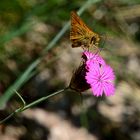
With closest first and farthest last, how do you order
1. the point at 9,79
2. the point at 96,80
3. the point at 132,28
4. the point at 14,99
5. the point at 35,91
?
the point at 96,80 → the point at 14,99 → the point at 9,79 → the point at 35,91 → the point at 132,28

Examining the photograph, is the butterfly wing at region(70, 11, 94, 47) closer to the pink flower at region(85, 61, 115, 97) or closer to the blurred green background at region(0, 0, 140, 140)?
the pink flower at region(85, 61, 115, 97)

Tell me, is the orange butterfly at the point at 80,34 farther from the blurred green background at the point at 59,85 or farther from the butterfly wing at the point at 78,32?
the blurred green background at the point at 59,85

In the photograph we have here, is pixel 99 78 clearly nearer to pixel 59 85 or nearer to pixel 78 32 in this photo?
pixel 78 32

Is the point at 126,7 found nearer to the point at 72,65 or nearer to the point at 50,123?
the point at 72,65

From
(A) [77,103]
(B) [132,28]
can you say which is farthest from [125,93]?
(B) [132,28]

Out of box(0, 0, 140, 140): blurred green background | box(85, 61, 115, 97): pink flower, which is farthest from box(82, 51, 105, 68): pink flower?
box(0, 0, 140, 140): blurred green background

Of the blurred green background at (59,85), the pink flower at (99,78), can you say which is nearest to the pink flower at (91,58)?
the pink flower at (99,78)
